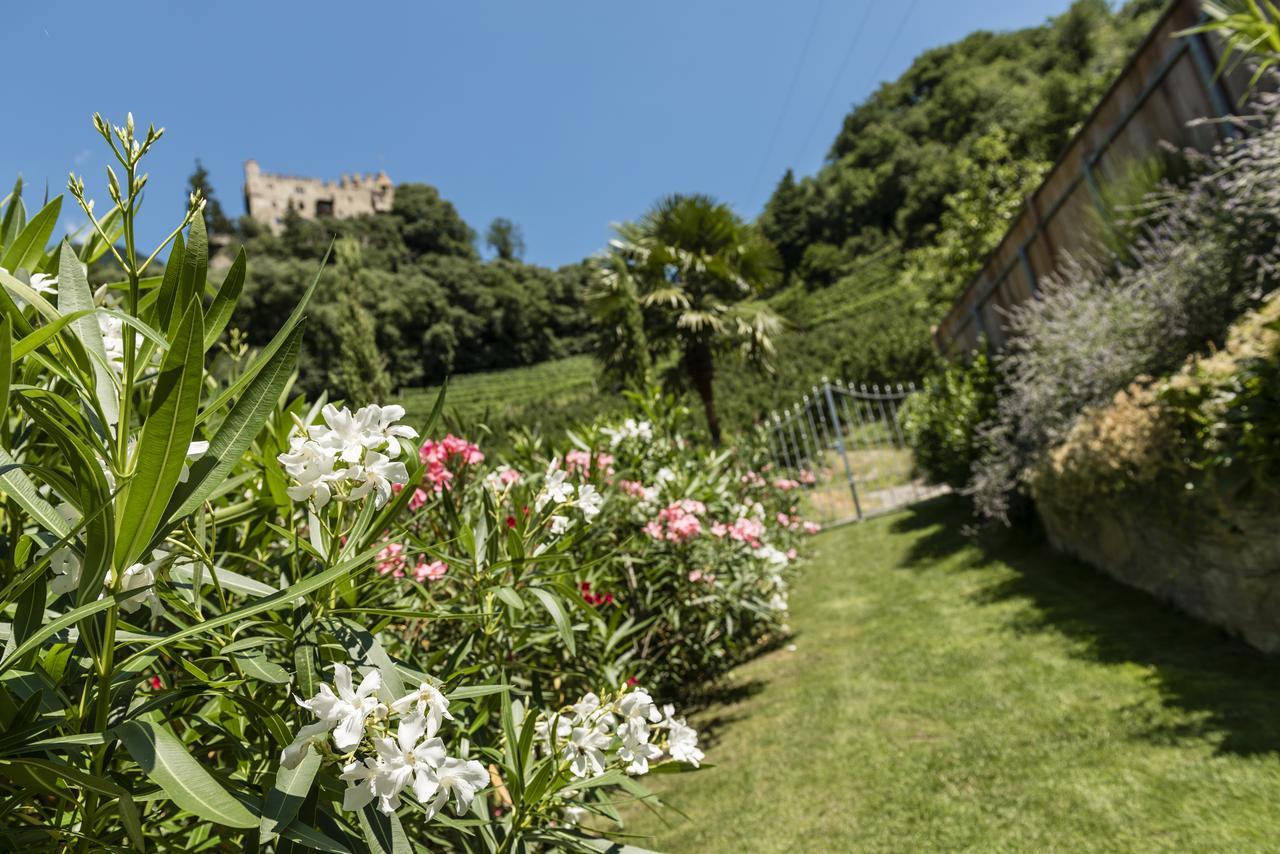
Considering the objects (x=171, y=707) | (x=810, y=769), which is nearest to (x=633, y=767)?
(x=171, y=707)

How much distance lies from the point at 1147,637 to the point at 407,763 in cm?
401

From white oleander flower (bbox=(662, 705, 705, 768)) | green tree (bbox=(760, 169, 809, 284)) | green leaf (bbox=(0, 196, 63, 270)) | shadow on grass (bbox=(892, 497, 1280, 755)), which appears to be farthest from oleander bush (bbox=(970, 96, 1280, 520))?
green tree (bbox=(760, 169, 809, 284))

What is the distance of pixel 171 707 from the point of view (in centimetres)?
102

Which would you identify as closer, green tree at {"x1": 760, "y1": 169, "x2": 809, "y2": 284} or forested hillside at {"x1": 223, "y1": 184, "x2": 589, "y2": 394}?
forested hillside at {"x1": 223, "y1": 184, "x2": 589, "y2": 394}

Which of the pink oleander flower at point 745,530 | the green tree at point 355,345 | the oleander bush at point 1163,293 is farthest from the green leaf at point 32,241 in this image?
Answer: the green tree at point 355,345

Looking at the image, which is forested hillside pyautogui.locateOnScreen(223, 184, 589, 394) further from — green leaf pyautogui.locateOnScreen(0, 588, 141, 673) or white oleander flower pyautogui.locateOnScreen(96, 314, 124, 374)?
green leaf pyautogui.locateOnScreen(0, 588, 141, 673)

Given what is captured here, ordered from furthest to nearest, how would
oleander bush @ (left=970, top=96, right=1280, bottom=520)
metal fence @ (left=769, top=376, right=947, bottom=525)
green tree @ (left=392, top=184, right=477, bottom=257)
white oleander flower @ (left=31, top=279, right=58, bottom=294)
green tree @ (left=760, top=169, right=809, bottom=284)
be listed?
1. green tree @ (left=392, top=184, right=477, bottom=257)
2. green tree @ (left=760, top=169, right=809, bottom=284)
3. metal fence @ (left=769, top=376, right=947, bottom=525)
4. oleander bush @ (left=970, top=96, right=1280, bottom=520)
5. white oleander flower @ (left=31, top=279, right=58, bottom=294)

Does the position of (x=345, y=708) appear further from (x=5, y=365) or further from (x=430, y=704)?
(x=5, y=365)

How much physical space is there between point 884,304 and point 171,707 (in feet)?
113

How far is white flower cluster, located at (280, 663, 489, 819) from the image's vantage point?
696 mm

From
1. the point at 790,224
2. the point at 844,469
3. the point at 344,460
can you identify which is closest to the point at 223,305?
the point at 344,460

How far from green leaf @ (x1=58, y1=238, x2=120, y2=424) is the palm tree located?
9328mm

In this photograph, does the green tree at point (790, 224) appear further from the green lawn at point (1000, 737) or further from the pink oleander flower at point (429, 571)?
the pink oleander flower at point (429, 571)

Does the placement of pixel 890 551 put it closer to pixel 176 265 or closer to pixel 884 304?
pixel 176 265
